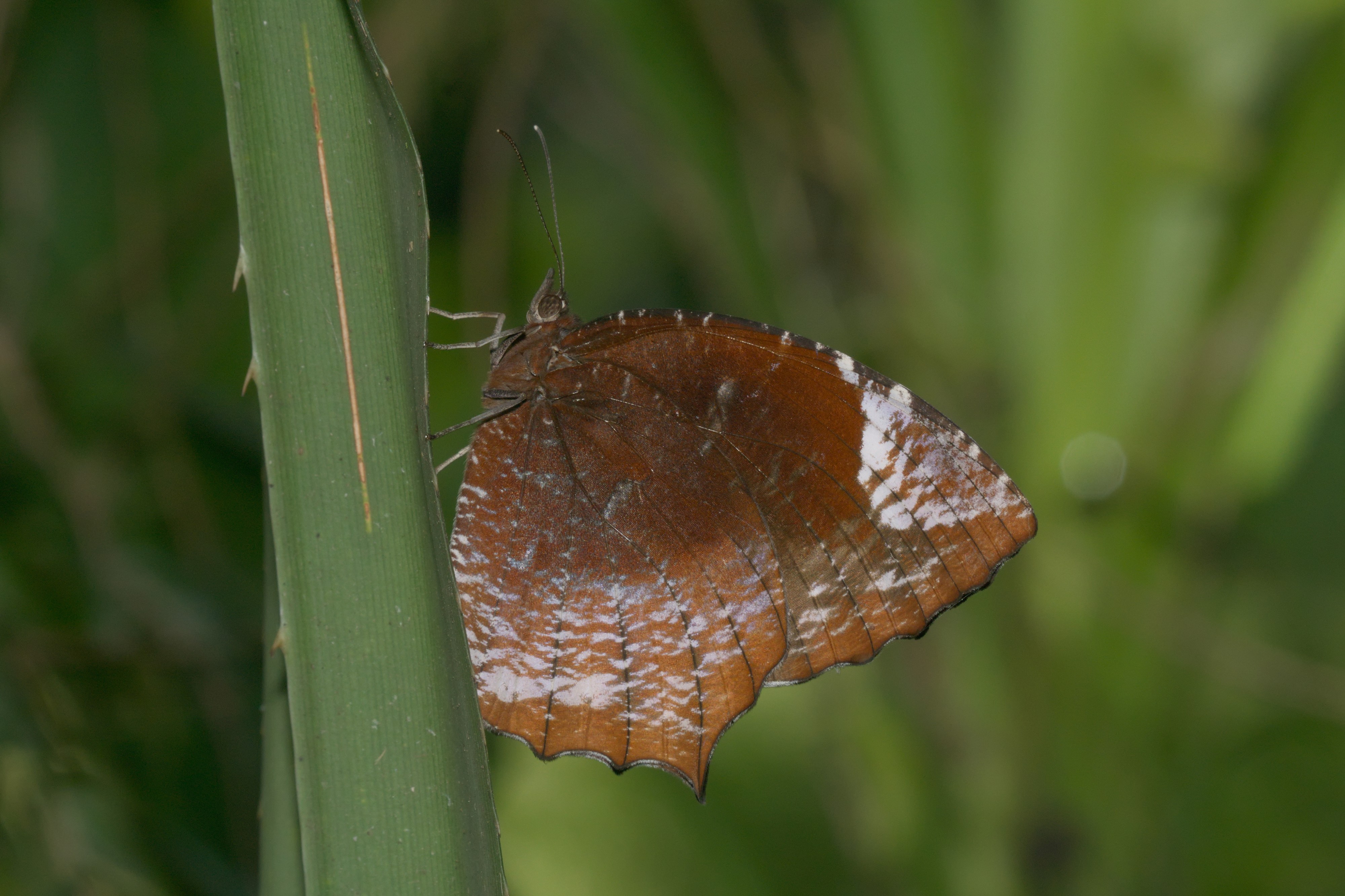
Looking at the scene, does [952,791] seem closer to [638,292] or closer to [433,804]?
[433,804]

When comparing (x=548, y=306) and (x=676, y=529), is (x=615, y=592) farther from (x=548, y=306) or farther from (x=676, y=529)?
(x=548, y=306)

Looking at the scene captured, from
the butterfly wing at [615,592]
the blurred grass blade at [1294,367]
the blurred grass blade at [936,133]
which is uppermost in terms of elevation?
the blurred grass blade at [936,133]

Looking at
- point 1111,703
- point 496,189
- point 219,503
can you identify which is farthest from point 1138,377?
point 219,503

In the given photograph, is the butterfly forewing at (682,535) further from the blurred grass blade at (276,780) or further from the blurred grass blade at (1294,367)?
the blurred grass blade at (1294,367)

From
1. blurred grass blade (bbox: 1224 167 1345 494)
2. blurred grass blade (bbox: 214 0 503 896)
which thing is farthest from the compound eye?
blurred grass blade (bbox: 1224 167 1345 494)

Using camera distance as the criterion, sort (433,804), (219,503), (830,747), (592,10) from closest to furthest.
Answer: (433,804)
(592,10)
(830,747)
(219,503)

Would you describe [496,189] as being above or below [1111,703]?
above

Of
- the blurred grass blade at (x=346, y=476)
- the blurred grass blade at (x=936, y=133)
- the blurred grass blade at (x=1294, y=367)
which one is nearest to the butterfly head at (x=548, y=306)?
the blurred grass blade at (x=346, y=476)
